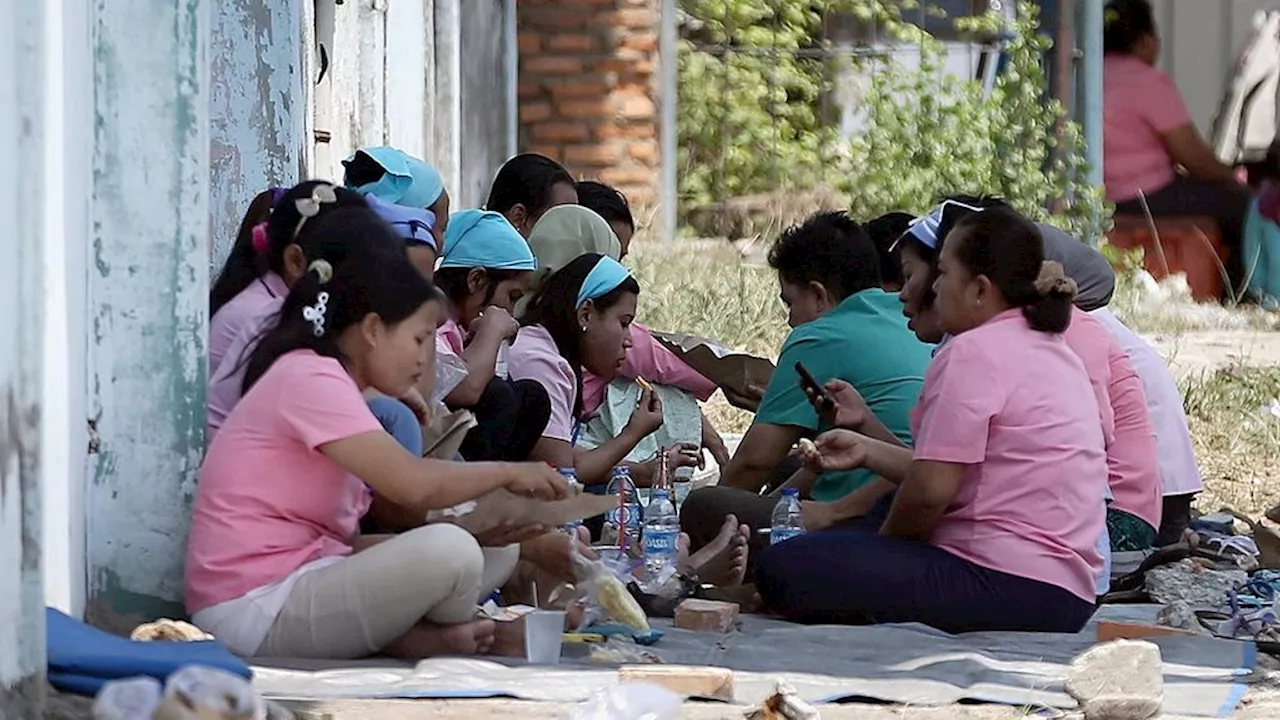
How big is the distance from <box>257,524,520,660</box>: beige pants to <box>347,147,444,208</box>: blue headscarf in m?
1.84

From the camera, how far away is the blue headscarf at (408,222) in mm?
5547

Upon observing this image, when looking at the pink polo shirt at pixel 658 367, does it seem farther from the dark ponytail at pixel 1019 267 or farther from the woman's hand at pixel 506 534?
the woman's hand at pixel 506 534

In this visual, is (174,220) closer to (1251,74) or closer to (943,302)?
(943,302)

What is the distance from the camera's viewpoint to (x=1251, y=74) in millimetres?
12906

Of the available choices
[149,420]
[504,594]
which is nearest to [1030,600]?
[504,594]

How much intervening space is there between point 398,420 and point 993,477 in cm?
137

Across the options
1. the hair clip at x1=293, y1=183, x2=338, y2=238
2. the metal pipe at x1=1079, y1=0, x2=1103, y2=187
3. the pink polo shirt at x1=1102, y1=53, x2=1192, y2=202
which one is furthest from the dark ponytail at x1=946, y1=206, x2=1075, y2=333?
the pink polo shirt at x1=1102, y1=53, x2=1192, y2=202

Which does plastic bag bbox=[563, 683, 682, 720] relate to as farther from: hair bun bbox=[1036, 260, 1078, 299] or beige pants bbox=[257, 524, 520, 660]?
hair bun bbox=[1036, 260, 1078, 299]

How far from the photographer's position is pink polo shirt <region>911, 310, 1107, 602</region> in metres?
5.05

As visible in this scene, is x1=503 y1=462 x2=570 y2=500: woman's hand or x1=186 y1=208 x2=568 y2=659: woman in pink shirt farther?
x1=503 y1=462 x2=570 y2=500: woman's hand

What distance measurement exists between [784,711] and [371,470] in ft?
3.07

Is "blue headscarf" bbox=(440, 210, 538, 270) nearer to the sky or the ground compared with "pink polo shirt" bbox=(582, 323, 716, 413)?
nearer to the sky

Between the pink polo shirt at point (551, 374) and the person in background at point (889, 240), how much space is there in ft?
3.22

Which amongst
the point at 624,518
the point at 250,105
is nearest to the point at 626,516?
the point at 624,518
